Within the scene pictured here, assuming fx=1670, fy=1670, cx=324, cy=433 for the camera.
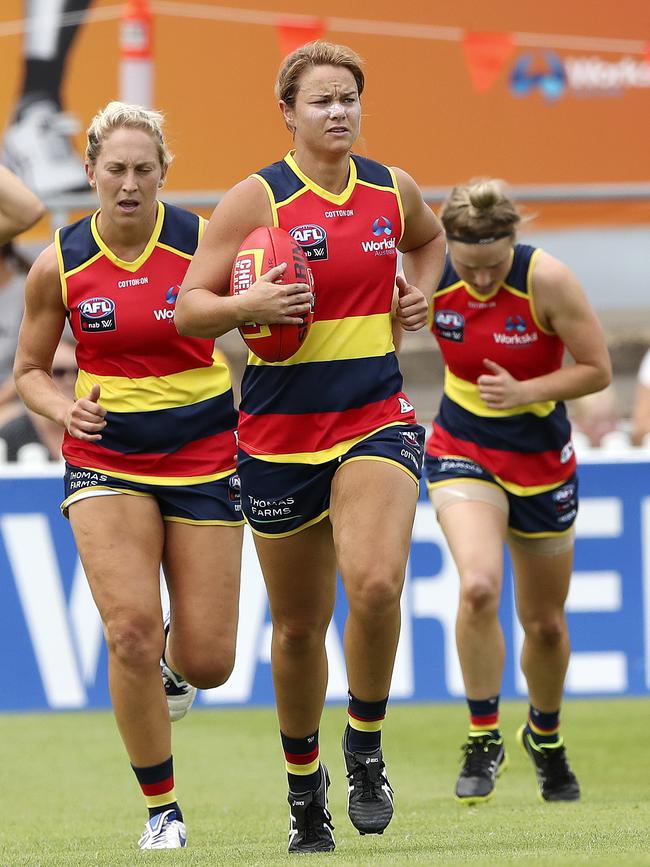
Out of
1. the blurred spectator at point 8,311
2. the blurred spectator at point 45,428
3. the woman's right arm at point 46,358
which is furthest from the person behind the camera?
the blurred spectator at point 8,311

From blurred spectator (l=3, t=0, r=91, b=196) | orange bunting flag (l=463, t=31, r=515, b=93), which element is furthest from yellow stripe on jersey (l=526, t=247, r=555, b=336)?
orange bunting flag (l=463, t=31, r=515, b=93)

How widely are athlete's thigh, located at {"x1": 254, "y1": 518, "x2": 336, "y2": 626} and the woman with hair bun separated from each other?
1724mm

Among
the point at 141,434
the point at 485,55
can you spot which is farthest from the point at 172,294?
the point at 485,55

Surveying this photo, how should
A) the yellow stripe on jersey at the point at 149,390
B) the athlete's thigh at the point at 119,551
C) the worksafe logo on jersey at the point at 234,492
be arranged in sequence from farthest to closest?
1. the worksafe logo on jersey at the point at 234,492
2. the yellow stripe on jersey at the point at 149,390
3. the athlete's thigh at the point at 119,551

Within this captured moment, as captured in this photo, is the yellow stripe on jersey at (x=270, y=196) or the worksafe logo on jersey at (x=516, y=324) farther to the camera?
the worksafe logo on jersey at (x=516, y=324)

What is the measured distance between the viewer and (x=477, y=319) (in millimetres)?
7176

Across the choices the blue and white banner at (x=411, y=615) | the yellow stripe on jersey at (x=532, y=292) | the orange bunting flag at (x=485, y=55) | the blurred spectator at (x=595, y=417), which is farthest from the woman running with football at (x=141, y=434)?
the orange bunting flag at (x=485, y=55)

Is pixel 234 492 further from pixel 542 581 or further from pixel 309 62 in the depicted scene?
pixel 542 581

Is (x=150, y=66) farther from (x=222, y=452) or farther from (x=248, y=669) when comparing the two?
(x=222, y=452)

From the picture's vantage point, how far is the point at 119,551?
554 centimetres

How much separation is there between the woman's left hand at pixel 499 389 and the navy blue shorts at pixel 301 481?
1815 mm

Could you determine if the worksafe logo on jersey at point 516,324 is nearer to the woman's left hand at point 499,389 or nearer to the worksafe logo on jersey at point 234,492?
the woman's left hand at point 499,389

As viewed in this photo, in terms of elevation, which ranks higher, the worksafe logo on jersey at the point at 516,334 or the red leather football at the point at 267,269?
the red leather football at the point at 267,269

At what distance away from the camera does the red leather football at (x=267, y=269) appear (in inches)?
196
